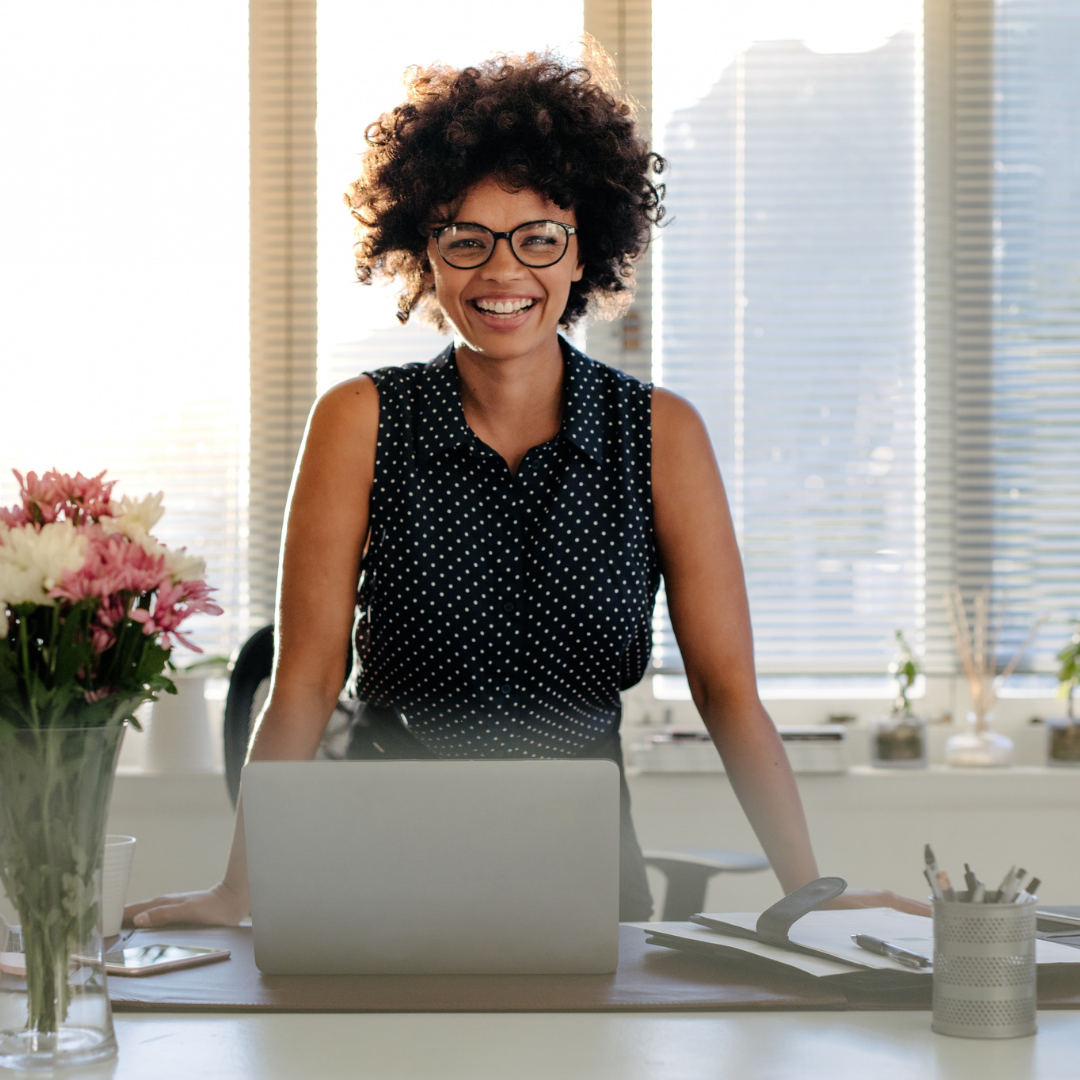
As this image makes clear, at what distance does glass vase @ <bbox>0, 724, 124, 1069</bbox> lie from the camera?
0.84 m

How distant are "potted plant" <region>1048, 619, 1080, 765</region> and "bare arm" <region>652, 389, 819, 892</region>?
1.68m

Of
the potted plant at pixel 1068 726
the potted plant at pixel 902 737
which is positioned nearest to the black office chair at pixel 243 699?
the potted plant at pixel 902 737

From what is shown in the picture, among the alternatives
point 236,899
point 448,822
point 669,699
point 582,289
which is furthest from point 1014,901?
point 669,699

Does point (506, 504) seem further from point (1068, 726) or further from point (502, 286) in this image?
point (1068, 726)

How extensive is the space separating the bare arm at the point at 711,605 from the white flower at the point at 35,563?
95 cm

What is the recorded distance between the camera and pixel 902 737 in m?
2.97

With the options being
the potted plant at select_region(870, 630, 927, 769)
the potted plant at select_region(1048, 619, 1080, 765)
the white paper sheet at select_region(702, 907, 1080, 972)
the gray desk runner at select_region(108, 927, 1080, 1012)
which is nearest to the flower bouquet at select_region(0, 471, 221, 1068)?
the gray desk runner at select_region(108, 927, 1080, 1012)

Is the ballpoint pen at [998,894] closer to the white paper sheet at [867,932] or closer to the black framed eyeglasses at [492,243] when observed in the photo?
the white paper sheet at [867,932]

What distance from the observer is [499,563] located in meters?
1.66

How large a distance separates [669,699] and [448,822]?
2.22 metres

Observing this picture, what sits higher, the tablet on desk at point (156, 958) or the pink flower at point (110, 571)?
the pink flower at point (110, 571)

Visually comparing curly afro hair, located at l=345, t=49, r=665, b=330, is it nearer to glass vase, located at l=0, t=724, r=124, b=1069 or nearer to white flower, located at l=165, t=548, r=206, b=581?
white flower, located at l=165, t=548, r=206, b=581

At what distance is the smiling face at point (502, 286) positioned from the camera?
1602 mm

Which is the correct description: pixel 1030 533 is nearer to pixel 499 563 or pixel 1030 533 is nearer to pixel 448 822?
pixel 499 563
